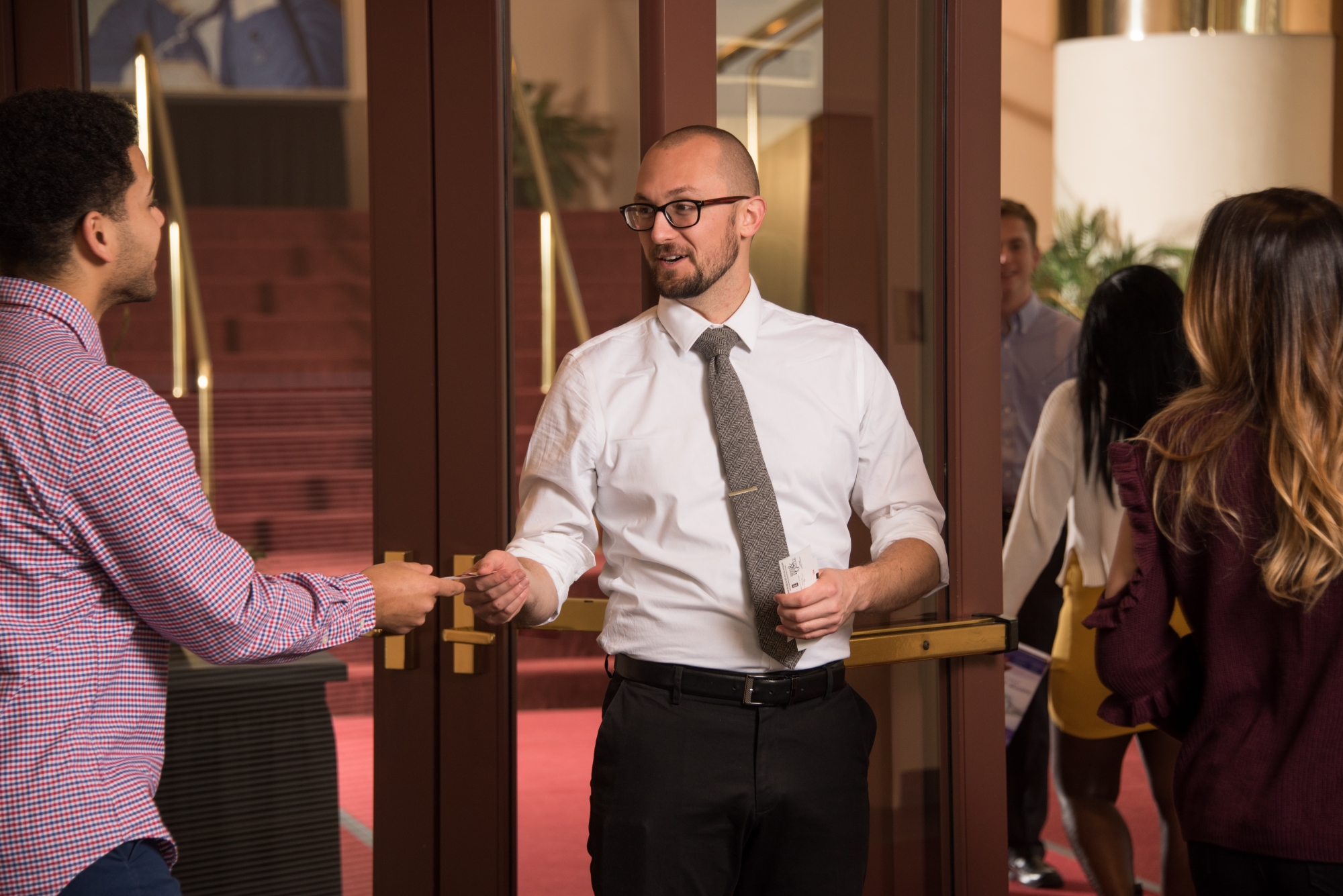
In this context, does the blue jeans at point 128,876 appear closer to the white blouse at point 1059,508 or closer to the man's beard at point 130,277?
the man's beard at point 130,277

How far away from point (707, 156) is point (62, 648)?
3.63 feet

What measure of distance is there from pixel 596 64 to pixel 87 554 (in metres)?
1.21

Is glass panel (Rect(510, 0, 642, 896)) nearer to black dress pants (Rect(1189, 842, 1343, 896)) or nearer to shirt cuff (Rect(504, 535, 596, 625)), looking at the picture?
shirt cuff (Rect(504, 535, 596, 625))

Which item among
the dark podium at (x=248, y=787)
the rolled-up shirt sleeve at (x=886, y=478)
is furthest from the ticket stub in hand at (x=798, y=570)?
the dark podium at (x=248, y=787)

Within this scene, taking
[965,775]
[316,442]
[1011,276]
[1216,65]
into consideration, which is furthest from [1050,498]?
[1216,65]

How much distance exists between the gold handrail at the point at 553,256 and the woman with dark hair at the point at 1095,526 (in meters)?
1.20

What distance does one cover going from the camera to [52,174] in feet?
4.66

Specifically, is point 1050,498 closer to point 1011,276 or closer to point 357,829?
point 1011,276

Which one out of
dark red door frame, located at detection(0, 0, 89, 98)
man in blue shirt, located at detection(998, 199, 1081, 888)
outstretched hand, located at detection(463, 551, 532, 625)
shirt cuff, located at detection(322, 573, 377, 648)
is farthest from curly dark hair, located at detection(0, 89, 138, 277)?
man in blue shirt, located at detection(998, 199, 1081, 888)

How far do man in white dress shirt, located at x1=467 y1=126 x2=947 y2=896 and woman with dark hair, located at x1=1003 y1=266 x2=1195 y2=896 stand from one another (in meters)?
0.96

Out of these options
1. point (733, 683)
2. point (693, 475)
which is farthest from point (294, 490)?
point (733, 683)

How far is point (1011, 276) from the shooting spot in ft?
12.8

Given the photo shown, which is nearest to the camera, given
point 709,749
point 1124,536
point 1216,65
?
point 1124,536

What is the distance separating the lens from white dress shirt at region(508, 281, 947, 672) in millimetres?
1810
